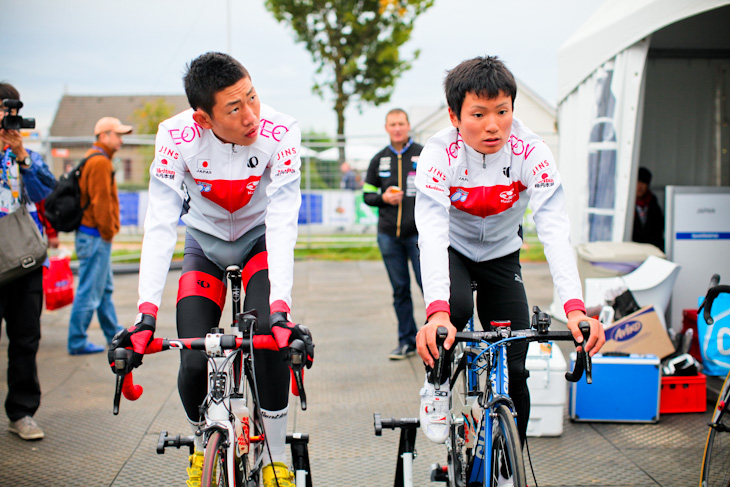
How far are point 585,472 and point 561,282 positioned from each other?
177 cm

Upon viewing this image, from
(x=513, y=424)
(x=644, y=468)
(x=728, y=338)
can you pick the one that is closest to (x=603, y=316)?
(x=728, y=338)

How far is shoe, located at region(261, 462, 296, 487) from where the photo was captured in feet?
9.57

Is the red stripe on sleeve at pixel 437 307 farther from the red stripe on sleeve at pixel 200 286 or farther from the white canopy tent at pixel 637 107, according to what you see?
the white canopy tent at pixel 637 107

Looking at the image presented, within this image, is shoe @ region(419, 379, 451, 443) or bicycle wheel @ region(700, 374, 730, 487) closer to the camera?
bicycle wheel @ region(700, 374, 730, 487)

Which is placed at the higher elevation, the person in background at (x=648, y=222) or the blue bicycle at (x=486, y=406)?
the person in background at (x=648, y=222)

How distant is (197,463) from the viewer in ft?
8.35

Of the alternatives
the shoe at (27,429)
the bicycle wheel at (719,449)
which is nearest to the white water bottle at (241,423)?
the bicycle wheel at (719,449)

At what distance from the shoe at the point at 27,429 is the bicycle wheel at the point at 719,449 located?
407 cm

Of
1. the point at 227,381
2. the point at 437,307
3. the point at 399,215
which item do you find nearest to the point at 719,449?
the point at 437,307

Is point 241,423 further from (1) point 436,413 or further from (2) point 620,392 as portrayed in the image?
(2) point 620,392

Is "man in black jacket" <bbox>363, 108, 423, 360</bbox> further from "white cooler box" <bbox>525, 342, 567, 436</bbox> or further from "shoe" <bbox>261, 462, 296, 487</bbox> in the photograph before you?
"shoe" <bbox>261, 462, 296, 487</bbox>

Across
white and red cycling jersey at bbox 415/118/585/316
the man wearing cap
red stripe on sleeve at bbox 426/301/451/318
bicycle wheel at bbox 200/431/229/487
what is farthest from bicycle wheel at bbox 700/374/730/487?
the man wearing cap

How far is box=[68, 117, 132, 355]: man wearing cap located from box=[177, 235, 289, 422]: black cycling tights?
12.8ft

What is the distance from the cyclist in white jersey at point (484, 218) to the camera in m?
2.67
